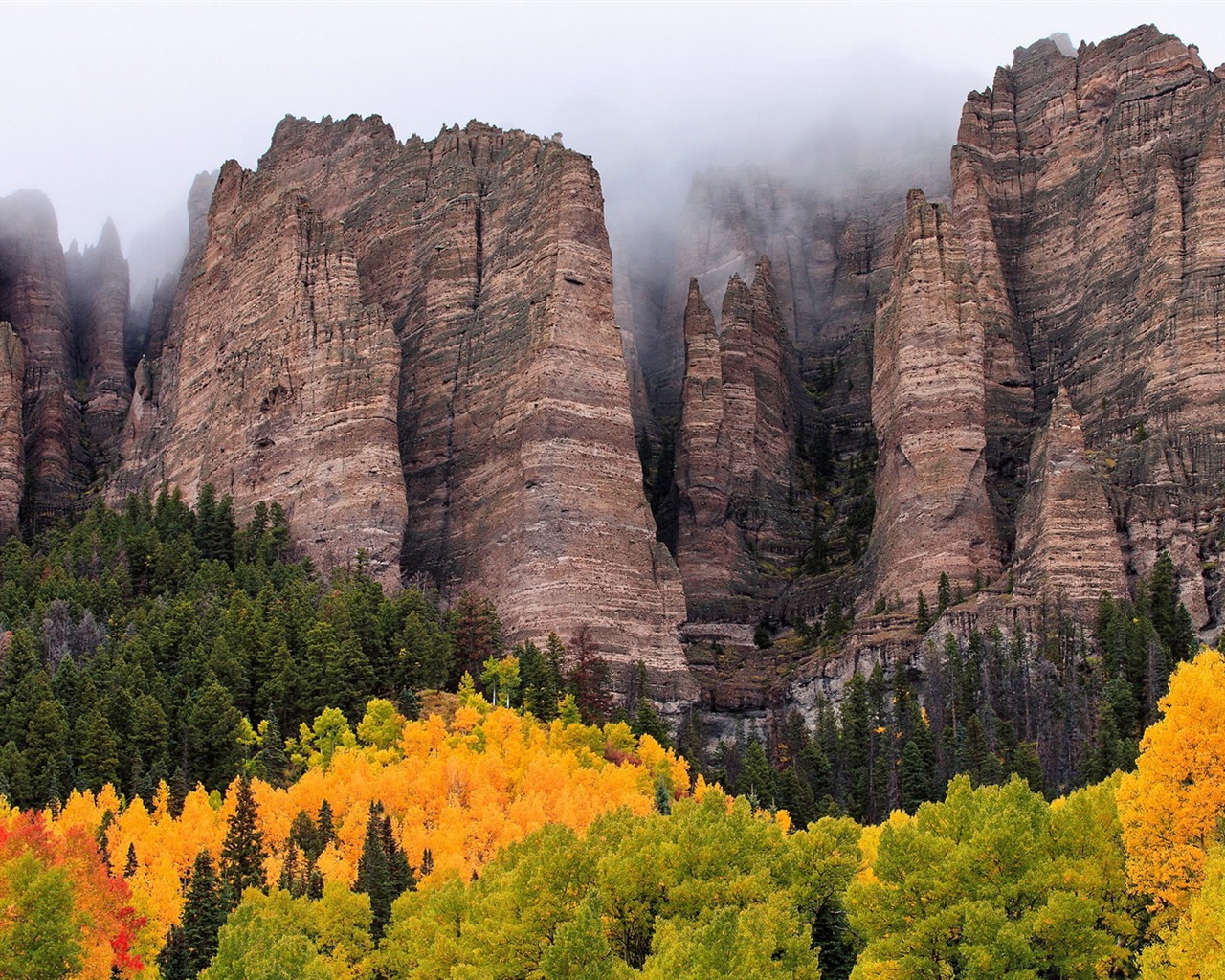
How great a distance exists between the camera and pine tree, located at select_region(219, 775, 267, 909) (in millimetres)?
82250

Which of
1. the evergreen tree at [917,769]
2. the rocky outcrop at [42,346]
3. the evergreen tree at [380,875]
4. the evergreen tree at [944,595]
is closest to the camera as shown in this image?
the evergreen tree at [380,875]

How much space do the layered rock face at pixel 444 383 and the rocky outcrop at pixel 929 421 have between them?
1622 cm

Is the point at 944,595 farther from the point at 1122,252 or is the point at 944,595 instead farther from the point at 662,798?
the point at 1122,252

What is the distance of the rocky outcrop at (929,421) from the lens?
420 ft

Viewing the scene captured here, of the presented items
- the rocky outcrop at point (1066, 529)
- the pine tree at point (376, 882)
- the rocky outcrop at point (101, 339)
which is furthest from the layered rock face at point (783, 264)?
the pine tree at point (376, 882)

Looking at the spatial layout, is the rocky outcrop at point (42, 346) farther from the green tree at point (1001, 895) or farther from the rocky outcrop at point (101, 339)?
the green tree at point (1001, 895)

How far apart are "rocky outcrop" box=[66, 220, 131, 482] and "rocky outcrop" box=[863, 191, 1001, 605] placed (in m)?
66.0

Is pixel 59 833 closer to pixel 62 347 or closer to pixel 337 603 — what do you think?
pixel 337 603

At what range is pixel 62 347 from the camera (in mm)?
181125

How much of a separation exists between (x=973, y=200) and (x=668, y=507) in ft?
110

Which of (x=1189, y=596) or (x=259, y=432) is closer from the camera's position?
(x=1189, y=596)

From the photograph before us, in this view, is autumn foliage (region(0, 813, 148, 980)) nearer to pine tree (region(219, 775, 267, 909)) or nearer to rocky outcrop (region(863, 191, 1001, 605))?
pine tree (region(219, 775, 267, 909))

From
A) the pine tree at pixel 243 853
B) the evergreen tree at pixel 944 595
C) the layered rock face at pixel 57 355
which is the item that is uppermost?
the layered rock face at pixel 57 355

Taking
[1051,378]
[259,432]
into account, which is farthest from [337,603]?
[1051,378]
